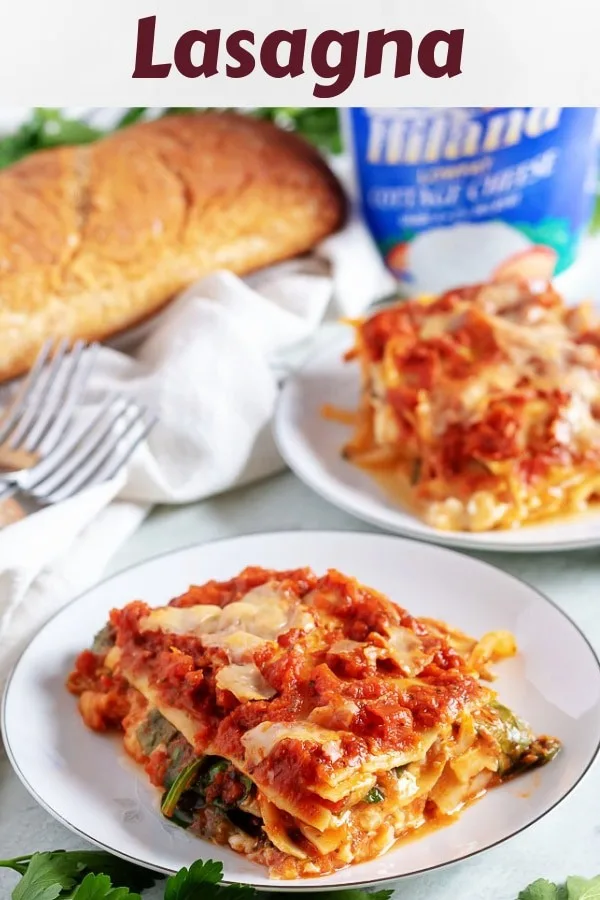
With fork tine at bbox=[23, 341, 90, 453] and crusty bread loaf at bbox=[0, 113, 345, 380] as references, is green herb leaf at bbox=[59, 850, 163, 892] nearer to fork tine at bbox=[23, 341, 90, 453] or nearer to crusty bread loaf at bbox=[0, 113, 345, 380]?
fork tine at bbox=[23, 341, 90, 453]

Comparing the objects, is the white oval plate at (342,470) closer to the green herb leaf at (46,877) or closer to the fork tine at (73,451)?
the fork tine at (73,451)

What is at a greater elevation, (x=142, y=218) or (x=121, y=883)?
(x=142, y=218)

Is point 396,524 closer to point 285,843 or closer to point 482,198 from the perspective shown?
point 285,843

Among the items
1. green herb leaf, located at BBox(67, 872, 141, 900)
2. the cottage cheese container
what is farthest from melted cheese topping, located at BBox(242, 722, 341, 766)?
the cottage cheese container

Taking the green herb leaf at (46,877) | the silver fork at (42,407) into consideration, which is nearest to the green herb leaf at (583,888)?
the green herb leaf at (46,877)

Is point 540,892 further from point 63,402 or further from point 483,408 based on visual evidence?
point 63,402

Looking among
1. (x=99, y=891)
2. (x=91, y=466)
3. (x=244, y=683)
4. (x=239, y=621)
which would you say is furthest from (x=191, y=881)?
(x=91, y=466)

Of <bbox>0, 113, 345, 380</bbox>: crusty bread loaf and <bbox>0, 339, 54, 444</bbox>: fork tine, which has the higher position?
<bbox>0, 113, 345, 380</bbox>: crusty bread loaf
